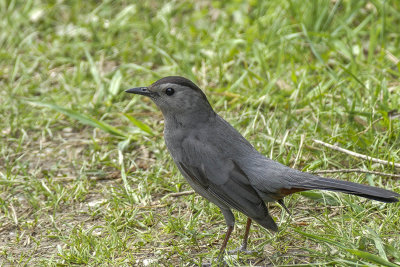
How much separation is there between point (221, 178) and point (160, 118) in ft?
7.08

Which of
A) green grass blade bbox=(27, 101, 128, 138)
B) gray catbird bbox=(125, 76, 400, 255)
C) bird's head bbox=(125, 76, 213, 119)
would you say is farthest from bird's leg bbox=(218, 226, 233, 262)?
green grass blade bbox=(27, 101, 128, 138)

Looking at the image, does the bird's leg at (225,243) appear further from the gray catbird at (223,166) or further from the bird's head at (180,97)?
the bird's head at (180,97)

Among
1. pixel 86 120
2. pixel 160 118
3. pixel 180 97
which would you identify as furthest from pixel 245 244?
pixel 86 120

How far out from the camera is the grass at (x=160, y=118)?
167 inches

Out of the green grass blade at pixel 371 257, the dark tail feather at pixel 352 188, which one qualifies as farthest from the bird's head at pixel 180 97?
the green grass blade at pixel 371 257

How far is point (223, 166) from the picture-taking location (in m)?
4.13

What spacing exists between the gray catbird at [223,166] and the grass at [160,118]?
321 mm

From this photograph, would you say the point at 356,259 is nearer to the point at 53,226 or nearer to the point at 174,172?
the point at 174,172

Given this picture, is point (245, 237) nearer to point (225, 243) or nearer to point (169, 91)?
point (225, 243)

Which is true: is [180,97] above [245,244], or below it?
above

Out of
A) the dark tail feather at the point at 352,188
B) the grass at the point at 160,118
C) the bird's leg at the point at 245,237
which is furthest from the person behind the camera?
the grass at the point at 160,118

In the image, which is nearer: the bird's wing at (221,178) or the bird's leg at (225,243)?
the bird's wing at (221,178)

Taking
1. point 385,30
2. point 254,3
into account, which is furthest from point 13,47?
point 385,30

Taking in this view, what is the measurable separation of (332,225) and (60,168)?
268 centimetres
